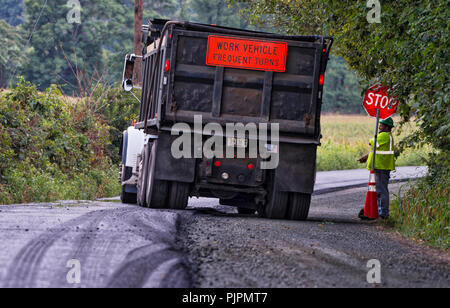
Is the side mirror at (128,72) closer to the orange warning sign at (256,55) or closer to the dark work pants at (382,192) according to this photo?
the orange warning sign at (256,55)

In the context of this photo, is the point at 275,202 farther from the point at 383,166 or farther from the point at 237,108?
the point at 383,166

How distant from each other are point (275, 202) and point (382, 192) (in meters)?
2.35

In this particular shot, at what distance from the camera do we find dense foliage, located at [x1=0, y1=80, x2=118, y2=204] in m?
15.1

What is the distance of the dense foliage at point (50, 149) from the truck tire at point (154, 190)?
359 cm

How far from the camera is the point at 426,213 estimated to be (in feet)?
36.8

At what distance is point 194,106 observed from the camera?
11.2 meters

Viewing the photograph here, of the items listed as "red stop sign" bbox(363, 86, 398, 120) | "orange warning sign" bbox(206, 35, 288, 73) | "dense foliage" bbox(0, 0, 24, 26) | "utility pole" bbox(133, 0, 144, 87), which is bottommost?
"red stop sign" bbox(363, 86, 398, 120)

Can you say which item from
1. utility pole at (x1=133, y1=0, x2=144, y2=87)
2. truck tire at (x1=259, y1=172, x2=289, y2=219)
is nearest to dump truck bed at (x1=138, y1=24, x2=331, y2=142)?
truck tire at (x1=259, y1=172, x2=289, y2=219)

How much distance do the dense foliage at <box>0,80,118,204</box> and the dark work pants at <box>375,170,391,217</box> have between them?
21.7 ft

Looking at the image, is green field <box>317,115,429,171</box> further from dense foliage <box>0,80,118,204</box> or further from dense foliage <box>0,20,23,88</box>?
dense foliage <box>0,20,23,88</box>

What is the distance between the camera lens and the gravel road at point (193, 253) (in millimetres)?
5809

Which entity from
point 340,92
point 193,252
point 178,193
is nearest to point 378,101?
point 178,193

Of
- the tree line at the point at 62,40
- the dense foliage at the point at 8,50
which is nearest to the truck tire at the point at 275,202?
the tree line at the point at 62,40
